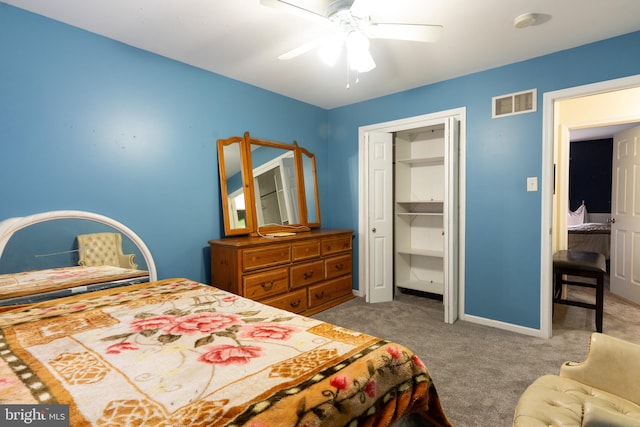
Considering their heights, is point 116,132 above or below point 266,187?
above

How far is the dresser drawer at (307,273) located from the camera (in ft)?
10.4

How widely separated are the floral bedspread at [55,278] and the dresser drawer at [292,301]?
1203 mm

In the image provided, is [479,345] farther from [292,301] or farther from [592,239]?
[592,239]

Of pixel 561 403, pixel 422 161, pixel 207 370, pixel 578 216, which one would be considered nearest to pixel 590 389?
pixel 561 403

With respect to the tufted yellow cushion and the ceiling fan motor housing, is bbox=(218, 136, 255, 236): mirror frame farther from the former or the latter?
the tufted yellow cushion

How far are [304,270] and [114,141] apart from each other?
200 cm

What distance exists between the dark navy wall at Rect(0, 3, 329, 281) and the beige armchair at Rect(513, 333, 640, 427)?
2.59 meters

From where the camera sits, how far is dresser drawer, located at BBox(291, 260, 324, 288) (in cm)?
318

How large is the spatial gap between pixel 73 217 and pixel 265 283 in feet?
4.96

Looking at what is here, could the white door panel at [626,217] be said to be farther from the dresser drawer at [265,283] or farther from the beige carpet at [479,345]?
the dresser drawer at [265,283]

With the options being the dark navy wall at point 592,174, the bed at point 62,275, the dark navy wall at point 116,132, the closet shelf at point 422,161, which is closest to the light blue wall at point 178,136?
the dark navy wall at point 116,132

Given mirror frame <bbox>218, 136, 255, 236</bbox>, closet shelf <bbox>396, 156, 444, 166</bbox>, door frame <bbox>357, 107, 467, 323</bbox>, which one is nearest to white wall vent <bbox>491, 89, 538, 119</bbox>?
door frame <bbox>357, 107, 467, 323</bbox>

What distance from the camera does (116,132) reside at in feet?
7.88

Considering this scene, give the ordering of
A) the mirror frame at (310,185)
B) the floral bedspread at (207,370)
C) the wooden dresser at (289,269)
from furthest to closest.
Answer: the mirror frame at (310,185) → the wooden dresser at (289,269) → the floral bedspread at (207,370)
